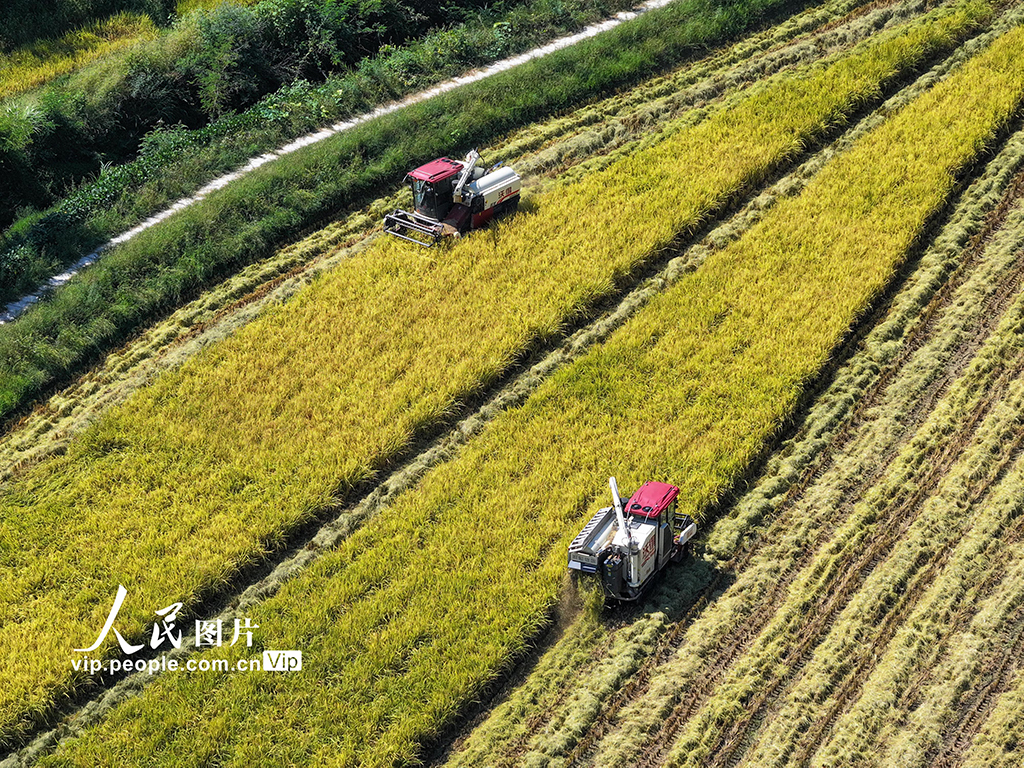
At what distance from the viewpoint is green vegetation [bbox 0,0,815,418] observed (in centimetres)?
2081

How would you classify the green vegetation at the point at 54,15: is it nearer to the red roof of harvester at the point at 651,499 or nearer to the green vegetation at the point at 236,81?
the green vegetation at the point at 236,81

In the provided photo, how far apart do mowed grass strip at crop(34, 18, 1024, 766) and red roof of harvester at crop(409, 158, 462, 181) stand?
4.99 metres

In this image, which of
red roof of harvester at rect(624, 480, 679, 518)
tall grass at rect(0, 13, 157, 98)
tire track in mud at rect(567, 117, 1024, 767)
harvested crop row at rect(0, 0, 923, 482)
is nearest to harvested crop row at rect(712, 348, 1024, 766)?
tire track in mud at rect(567, 117, 1024, 767)

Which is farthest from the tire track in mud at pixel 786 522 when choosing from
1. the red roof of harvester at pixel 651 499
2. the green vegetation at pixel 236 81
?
the green vegetation at pixel 236 81

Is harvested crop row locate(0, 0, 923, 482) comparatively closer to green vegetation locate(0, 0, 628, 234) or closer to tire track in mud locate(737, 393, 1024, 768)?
green vegetation locate(0, 0, 628, 234)

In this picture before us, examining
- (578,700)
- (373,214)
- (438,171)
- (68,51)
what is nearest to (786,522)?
(578,700)

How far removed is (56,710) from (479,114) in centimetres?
1669

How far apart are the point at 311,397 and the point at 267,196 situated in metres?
6.72

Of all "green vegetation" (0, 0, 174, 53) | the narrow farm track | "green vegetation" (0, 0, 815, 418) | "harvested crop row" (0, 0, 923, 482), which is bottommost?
the narrow farm track

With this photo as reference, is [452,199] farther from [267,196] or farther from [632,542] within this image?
[632,542]

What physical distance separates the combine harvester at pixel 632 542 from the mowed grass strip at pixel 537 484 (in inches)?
32.5

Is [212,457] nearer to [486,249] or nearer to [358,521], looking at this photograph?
[358,521]

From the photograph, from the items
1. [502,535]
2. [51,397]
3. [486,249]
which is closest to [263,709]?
[502,535]

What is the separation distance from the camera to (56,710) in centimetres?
1430
